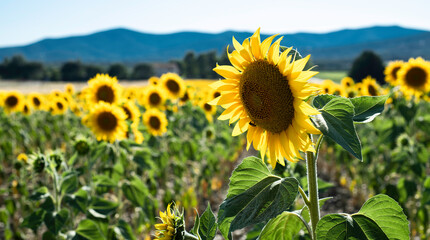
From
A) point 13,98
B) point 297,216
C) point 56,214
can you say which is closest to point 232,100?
point 297,216

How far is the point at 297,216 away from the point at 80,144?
6.73 ft

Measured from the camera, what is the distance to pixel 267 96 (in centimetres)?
120

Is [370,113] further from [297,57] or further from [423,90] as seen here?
[423,90]

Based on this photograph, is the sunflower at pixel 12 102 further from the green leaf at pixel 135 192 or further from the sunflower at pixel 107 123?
the green leaf at pixel 135 192

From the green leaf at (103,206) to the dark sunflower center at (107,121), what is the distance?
86cm

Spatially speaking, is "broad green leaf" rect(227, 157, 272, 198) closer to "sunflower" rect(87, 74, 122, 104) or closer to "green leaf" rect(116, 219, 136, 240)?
"green leaf" rect(116, 219, 136, 240)

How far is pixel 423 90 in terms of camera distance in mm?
4211

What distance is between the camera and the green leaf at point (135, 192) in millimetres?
3025

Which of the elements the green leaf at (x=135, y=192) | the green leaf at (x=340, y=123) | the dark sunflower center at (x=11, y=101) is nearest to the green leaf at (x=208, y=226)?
the green leaf at (x=340, y=123)

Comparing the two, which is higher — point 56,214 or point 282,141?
point 282,141

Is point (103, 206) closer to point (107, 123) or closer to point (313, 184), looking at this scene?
point (107, 123)

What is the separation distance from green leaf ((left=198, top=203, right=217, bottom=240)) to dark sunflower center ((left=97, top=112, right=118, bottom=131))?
2.18 meters

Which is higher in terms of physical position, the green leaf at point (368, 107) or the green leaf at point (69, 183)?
the green leaf at point (368, 107)

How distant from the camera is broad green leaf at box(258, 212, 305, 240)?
1.23m
